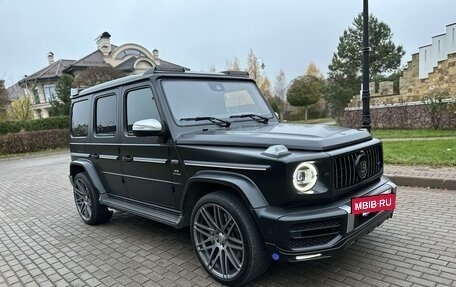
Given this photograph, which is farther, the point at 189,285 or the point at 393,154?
the point at 393,154

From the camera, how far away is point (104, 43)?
143ft

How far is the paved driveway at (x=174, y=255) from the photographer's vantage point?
3264 millimetres

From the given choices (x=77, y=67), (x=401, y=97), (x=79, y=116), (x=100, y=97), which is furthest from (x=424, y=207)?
(x=77, y=67)

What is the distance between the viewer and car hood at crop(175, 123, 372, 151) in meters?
2.93

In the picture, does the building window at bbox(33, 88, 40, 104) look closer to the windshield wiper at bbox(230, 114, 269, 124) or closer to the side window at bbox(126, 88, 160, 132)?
the side window at bbox(126, 88, 160, 132)

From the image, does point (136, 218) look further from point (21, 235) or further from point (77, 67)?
point (77, 67)

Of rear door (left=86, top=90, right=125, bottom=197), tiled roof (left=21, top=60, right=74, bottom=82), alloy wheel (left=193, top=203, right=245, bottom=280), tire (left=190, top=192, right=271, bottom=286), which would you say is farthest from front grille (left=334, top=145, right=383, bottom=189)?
tiled roof (left=21, top=60, right=74, bottom=82)

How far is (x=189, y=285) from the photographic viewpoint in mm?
3287

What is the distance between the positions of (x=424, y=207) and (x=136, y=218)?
455cm

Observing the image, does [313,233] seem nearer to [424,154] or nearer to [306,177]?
[306,177]

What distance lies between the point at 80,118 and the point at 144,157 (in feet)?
7.34

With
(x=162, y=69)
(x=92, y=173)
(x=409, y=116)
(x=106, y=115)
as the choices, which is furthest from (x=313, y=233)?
(x=409, y=116)

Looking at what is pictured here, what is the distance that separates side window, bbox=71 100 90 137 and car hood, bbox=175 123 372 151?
2498 millimetres

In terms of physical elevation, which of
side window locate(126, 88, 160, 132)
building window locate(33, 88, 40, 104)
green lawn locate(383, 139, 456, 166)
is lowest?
green lawn locate(383, 139, 456, 166)
